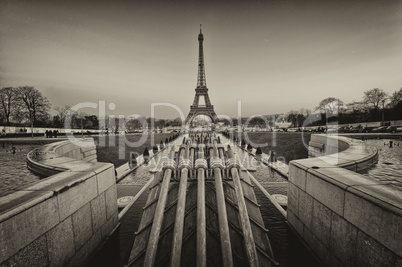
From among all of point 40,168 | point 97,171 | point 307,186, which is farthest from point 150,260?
point 40,168

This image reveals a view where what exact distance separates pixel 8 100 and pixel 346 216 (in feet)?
191

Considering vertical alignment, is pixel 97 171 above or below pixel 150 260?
above

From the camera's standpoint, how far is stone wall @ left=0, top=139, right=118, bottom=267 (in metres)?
2.34

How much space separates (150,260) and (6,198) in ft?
8.23

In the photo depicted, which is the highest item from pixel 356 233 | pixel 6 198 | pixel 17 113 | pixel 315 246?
pixel 17 113

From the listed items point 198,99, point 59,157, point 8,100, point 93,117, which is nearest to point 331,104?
point 198,99

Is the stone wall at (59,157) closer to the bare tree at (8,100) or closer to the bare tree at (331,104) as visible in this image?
the bare tree at (8,100)

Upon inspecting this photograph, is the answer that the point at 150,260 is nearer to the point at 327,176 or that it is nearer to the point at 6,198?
the point at 6,198

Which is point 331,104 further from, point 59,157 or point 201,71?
point 59,157

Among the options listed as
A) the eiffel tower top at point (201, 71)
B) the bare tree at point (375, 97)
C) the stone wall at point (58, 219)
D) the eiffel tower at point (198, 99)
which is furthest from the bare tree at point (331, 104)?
the stone wall at point (58, 219)

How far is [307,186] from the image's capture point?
4.07 meters

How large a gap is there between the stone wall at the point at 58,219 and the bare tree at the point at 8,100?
52.4 meters

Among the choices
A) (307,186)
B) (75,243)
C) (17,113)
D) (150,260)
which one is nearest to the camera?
(150,260)

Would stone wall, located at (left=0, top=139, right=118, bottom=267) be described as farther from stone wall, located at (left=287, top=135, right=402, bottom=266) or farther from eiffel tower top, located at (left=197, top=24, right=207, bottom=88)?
eiffel tower top, located at (left=197, top=24, right=207, bottom=88)
